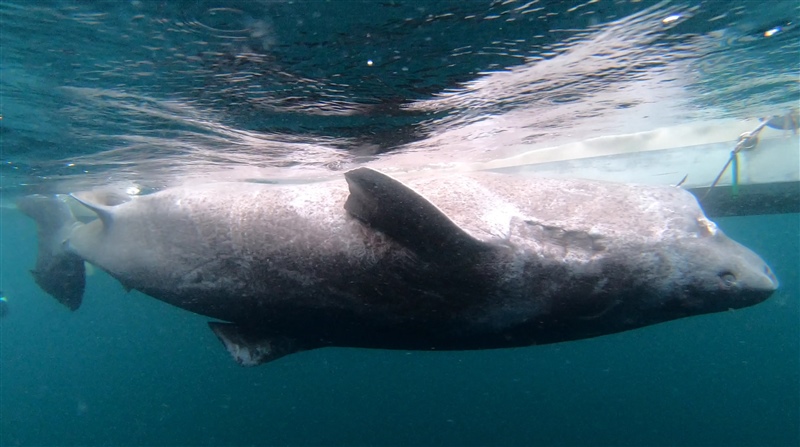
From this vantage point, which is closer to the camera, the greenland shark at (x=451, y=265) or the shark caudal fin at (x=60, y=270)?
the greenland shark at (x=451, y=265)

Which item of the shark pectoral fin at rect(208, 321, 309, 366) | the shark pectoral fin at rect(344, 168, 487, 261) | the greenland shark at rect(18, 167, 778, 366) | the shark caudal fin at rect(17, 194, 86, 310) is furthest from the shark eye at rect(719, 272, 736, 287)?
the shark caudal fin at rect(17, 194, 86, 310)

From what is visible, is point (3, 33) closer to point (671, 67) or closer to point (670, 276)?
point (670, 276)

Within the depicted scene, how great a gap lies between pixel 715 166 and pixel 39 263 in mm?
18581

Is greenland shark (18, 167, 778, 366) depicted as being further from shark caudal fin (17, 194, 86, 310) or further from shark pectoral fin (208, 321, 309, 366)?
shark caudal fin (17, 194, 86, 310)

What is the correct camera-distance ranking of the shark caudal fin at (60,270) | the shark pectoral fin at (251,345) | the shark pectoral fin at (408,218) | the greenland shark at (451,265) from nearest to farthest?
1. the shark pectoral fin at (408,218)
2. the greenland shark at (451,265)
3. the shark pectoral fin at (251,345)
4. the shark caudal fin at (60,270)

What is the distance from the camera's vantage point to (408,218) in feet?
12.4

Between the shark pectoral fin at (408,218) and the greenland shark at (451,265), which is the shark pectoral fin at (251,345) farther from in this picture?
the shark pectoral fin at (408,218)

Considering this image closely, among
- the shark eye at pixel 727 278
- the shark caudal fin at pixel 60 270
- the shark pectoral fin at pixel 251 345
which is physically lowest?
the shark caudal fin at pixel 60 270

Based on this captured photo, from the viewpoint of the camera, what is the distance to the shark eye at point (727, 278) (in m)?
4.19

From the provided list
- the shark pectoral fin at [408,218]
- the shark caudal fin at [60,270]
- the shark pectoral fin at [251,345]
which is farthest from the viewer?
the shark caudal fin at [60,270]

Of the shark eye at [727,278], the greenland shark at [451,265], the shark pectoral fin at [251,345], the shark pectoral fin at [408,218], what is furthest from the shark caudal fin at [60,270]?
the shark eye at [727,278]

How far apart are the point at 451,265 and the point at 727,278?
109 inches

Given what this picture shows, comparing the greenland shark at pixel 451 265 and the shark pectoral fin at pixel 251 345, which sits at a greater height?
the greenland shark at pixel 451 265

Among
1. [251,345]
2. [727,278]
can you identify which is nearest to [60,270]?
[251,345]
